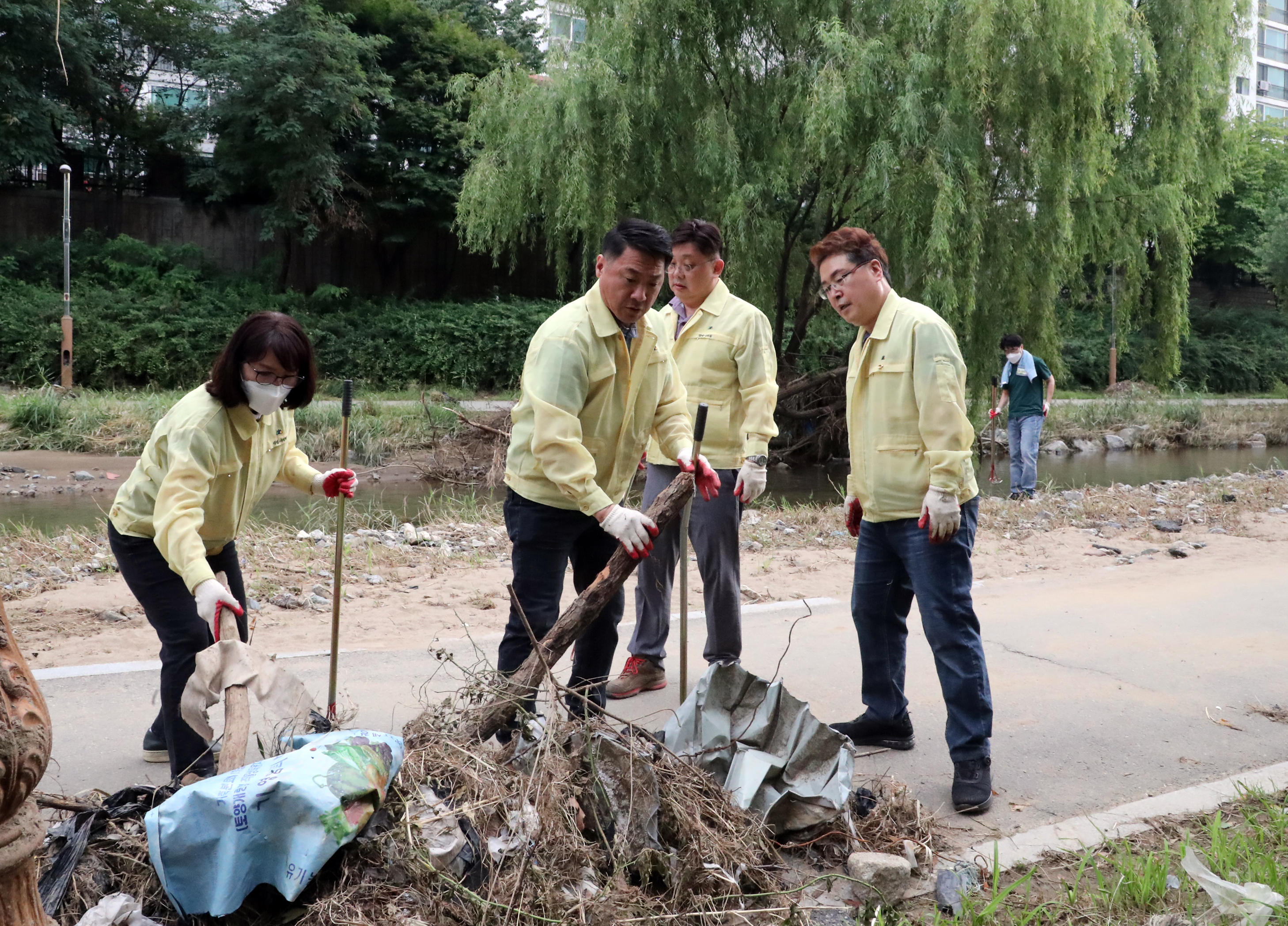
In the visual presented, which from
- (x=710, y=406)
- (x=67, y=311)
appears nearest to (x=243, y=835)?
(x=710, y=406)

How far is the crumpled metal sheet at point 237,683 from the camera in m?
2.91

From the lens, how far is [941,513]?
355cm

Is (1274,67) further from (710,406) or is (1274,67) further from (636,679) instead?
(636,679)

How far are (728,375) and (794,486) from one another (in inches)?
396

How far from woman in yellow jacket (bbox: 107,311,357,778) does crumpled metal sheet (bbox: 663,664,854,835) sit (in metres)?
1.45

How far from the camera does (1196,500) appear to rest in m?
11.0

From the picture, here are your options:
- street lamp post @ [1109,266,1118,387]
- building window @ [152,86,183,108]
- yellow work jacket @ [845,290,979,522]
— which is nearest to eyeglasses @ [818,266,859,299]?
yellow work jacket @ [845,290,979,522]

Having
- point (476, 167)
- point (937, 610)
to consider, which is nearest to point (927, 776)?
point (937, 610)

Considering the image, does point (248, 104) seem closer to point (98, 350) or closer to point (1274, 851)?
point (98, 350)

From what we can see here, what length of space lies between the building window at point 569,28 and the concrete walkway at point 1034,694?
10203mm

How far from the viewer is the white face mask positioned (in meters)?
3.33

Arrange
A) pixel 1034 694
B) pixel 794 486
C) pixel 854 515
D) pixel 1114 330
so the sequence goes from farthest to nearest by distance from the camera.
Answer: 1. pixel 1114 330
2. pixel 794 486
3. pixel 1034 694
4. pixel 854 515

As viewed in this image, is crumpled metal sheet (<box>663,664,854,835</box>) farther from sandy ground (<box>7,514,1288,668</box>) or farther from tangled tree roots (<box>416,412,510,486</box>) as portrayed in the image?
tangled tree roots (<box>416,412,510,486</box>)

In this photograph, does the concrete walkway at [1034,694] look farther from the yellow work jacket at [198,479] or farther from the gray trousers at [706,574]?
the yellow work jacket at [198,479]
